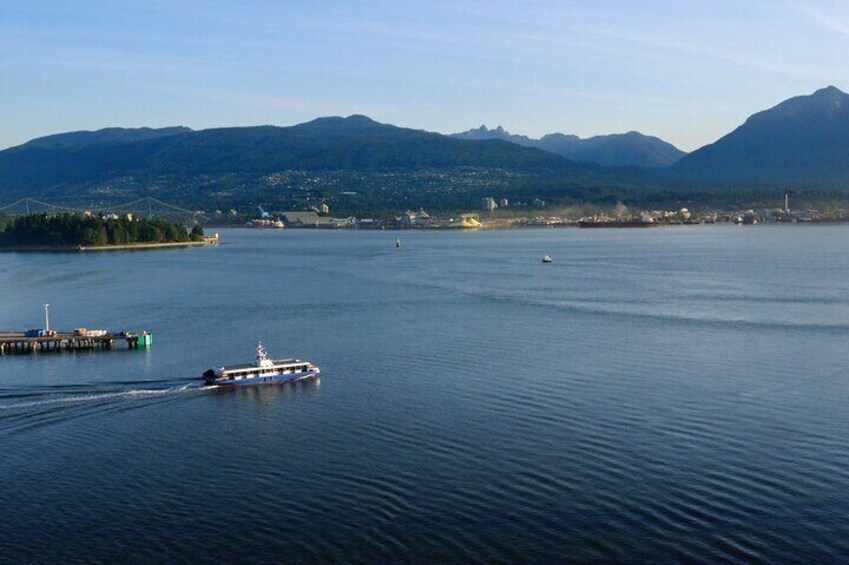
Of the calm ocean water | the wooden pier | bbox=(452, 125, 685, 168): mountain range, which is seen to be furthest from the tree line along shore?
bbox=(452, 125, 685, 168): mountain range

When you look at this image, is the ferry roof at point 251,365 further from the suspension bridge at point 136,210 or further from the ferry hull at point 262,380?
the suspension bridge at point 136,210

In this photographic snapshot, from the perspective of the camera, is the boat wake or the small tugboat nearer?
the boat wake

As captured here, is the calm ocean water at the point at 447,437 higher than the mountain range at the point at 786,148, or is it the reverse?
the mountain range at the point at 786,148

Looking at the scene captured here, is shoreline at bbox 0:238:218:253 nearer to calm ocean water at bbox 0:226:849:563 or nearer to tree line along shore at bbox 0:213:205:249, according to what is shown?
tree line along shore at bbox 0:213:205:249

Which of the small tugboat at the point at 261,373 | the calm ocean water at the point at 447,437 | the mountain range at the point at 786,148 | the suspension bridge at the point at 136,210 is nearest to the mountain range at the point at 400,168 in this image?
the mountain range at the point at 786,148

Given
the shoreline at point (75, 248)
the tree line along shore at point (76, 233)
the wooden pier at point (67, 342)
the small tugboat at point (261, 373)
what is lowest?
the small tugboat at point (261, 373)

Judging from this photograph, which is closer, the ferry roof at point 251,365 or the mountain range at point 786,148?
the ferry roof at point 251,365

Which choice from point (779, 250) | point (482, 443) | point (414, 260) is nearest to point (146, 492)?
point (482, 443)

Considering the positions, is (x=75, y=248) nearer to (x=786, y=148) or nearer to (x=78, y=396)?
(x=78, y=396)
